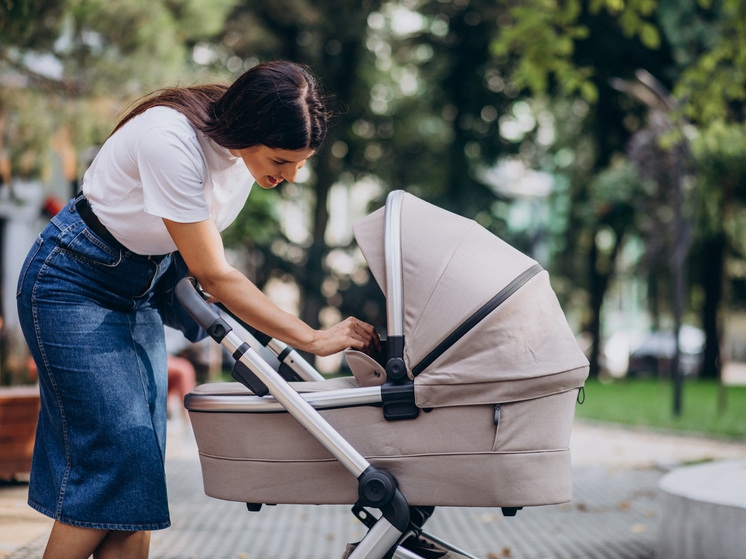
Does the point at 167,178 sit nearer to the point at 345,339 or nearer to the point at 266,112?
the point at 266,112

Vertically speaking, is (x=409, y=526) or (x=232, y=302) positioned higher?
(x=232, y=302)

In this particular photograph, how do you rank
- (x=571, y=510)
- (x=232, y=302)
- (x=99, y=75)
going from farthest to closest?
1. (x=99, y=75)
2. (x=571, y=510)
3. (x=232, y=302)

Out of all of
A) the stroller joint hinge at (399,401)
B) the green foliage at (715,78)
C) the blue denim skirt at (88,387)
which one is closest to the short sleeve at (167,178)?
the blue denim skirt at (88,387)

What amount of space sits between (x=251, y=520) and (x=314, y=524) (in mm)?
410

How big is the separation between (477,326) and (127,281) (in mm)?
994

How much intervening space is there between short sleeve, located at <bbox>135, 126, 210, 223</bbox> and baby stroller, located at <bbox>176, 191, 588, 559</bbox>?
0.37 m

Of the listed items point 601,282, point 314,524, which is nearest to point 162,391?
point 314,524

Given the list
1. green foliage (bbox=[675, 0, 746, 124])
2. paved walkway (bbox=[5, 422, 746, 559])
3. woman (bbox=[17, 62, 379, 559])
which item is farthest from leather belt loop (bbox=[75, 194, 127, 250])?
green foliage (bbox=[675, 0, 746, 124])

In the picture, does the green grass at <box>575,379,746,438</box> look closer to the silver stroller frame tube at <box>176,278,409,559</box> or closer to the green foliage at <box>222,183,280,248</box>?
the green foliage at <box>222,183,280,248</box>

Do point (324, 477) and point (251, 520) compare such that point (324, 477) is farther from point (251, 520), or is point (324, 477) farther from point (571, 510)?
point (571, 510)

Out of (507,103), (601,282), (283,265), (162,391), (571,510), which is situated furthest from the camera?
(601,282)

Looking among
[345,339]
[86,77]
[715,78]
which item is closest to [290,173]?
[345,339]

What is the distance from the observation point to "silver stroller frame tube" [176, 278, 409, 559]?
2066 millimetres

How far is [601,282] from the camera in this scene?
25.0 meters
